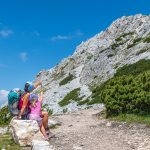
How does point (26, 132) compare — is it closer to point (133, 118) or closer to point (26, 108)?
point (26, 108)

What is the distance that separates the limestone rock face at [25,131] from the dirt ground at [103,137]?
2.61ft

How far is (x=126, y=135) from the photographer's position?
17.8 m

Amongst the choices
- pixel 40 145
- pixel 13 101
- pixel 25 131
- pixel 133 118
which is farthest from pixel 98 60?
pixel 40 145

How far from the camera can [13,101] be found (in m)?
18.2

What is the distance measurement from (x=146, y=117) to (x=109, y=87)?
495 centimetres

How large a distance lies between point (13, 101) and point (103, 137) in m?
4.11

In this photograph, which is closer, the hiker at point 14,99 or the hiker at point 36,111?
the hiker at point 36,111

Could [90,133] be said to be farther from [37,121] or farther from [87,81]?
[87,81]

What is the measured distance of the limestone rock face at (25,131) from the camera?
53.7ft

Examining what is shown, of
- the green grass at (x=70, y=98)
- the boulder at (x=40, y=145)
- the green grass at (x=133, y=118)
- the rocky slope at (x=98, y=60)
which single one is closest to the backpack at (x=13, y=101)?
the boulder at (x=40, y=145)

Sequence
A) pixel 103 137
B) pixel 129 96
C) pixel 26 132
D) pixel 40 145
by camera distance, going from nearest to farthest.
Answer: pixel 40 145 → pixel 26 132 → pixel 103 137 → pixel 129 96

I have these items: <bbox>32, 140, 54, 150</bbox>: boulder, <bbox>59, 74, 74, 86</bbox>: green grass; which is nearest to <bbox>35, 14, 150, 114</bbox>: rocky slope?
<bbox>59, 74, 74, 86</bbox>: green grass

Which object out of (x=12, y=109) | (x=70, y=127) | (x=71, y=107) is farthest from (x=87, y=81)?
(x=12, y=109)

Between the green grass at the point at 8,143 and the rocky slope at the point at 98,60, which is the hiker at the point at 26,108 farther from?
the rocky slope at the point at 98,60
